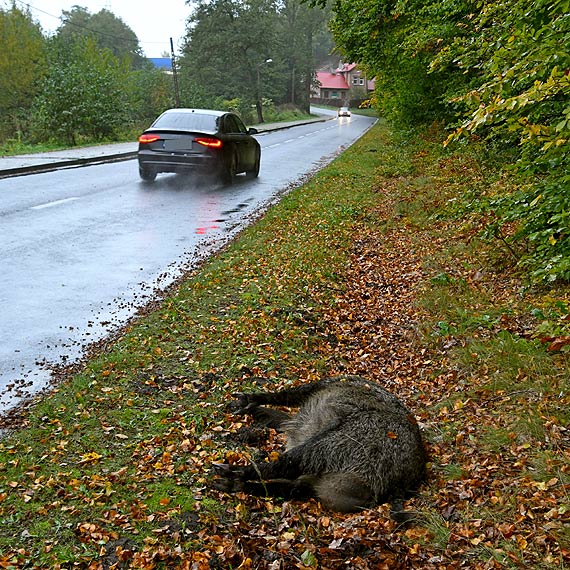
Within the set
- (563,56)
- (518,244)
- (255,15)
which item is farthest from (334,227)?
(255,15)

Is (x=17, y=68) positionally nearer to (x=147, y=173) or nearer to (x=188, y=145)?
(x=147, y=173)

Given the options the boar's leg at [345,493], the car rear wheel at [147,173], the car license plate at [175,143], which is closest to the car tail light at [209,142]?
the car license plate at [175,143]

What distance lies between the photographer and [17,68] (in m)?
34.1

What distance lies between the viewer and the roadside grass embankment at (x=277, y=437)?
3.03 m

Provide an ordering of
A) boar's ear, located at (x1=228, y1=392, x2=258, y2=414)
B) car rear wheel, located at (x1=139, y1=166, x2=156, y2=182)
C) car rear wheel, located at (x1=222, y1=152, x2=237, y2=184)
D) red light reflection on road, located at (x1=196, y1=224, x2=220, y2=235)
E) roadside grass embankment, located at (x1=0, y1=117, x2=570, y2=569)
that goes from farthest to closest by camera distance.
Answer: car rear wheel, located at (x1=222, y1=152, x2=237, y2=184) < car rear wheel, located at (x1=139, y1=166, x2=156, y2=182) < red light reflection on road, located at (x1=196, y1=224, x2=220, y2=235) < boar's ear, located at (x1=228, y1=392, x2=258, y2=414) < roadside grass embankment, located at (x1=0, y1=117, x2=570, y2=569)

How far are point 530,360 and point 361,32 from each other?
1464 centimetres

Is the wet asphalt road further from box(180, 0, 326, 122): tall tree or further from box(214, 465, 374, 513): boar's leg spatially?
box(180, 0, 326, 122): tall tree

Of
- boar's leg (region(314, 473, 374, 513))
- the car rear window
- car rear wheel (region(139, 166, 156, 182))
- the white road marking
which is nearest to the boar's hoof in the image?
boar's leg (region(314, 473, 374, 513))

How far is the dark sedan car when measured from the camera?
14695 mm

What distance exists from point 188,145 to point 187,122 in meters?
0.82

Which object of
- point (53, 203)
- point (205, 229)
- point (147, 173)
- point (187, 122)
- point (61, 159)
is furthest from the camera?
point (61, 159)

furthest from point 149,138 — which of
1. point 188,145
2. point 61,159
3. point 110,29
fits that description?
point 110,29

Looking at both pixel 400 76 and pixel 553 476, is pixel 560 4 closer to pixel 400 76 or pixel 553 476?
pixel 553 476

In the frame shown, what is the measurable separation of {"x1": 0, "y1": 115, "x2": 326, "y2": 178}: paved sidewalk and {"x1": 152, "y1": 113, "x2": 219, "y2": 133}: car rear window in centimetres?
437
